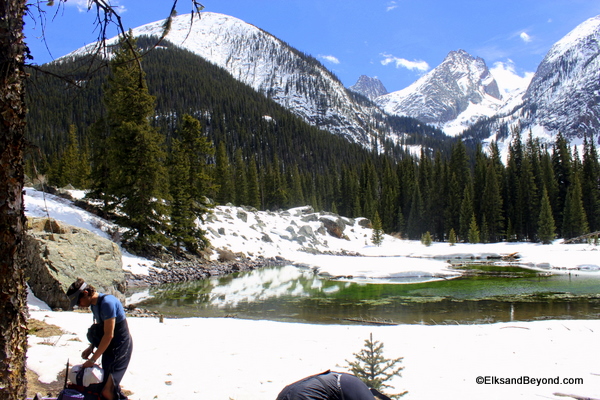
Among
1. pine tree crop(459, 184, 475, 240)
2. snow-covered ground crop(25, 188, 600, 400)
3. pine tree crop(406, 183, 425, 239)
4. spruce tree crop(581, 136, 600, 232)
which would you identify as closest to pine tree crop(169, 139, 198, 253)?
snow-covered ground crop(25, 188, 600, 400)

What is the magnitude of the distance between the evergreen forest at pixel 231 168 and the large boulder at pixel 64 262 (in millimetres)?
3622

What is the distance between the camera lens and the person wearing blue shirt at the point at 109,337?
3766 mm

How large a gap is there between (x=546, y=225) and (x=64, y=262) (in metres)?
50.8

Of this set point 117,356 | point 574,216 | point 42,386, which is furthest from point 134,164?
point 574,216

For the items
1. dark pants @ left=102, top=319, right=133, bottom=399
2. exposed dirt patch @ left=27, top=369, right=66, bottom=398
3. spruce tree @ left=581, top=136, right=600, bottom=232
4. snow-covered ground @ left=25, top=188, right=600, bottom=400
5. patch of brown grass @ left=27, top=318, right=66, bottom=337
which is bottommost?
snow-covered ground @ left=25, top=188, right=600, bottom=400

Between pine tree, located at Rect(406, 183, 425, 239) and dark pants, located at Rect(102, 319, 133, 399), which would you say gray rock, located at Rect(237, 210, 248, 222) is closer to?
dark pants, located at Rect(102, 319, 133, 399)

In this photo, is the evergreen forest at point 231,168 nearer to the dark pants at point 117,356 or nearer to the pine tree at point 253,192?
the pine tree at point 253,192

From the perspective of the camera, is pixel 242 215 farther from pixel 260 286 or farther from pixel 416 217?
pixel 416 217

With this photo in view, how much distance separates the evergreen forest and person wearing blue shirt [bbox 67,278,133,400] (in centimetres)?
167

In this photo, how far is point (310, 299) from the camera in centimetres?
1612

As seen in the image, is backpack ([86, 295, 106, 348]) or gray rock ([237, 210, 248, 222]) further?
gray rock ([237, 210, 248, 222])

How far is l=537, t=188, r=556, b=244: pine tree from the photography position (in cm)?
4431

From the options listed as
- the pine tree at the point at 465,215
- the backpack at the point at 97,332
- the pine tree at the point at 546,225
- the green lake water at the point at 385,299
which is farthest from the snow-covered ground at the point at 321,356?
the pine tree at the point at 465,215

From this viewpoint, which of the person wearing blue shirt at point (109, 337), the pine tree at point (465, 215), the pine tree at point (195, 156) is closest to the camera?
the person wearing blue shirt at point (109, 337)
